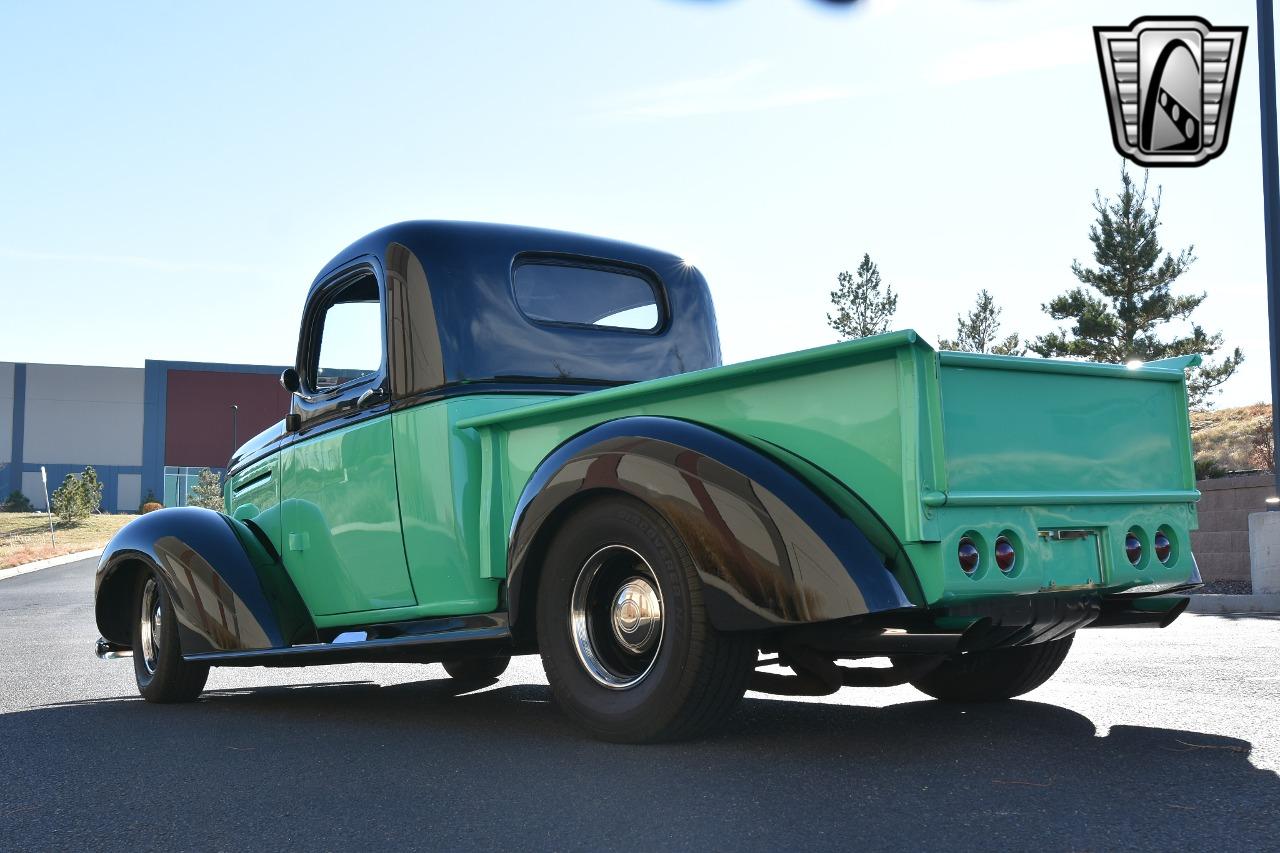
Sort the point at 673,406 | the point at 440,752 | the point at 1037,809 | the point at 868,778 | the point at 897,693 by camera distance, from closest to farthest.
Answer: the point at 1037,809 < the point at 868,778 < the point at 673,406 < the point at 440,752 < the point at 897,693

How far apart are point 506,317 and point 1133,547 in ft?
9.60

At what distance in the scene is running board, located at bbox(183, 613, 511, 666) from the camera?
505cm

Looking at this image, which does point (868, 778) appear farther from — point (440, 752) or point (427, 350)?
point (427, 350)

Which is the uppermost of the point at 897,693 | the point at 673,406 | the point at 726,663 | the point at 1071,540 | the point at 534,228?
the point at 534,228

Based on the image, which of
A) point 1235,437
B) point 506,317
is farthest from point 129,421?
point 506,317

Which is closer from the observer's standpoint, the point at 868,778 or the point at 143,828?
the point at 143,828

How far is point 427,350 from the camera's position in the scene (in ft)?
18.5

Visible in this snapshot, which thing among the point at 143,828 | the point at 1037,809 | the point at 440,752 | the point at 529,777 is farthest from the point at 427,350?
the point at 1037,809

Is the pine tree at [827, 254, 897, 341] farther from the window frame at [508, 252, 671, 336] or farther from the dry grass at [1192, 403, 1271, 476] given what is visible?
the window frame at [508, 252, 671, 336]

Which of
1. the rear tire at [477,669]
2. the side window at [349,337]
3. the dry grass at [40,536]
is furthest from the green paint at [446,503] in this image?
the dry grass at [40,536]

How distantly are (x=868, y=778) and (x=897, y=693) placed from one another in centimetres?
234

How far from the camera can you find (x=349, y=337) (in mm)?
6418

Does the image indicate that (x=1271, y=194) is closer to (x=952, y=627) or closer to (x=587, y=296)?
(x=587, y=296)

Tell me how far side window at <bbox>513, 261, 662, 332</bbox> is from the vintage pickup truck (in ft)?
0.05
